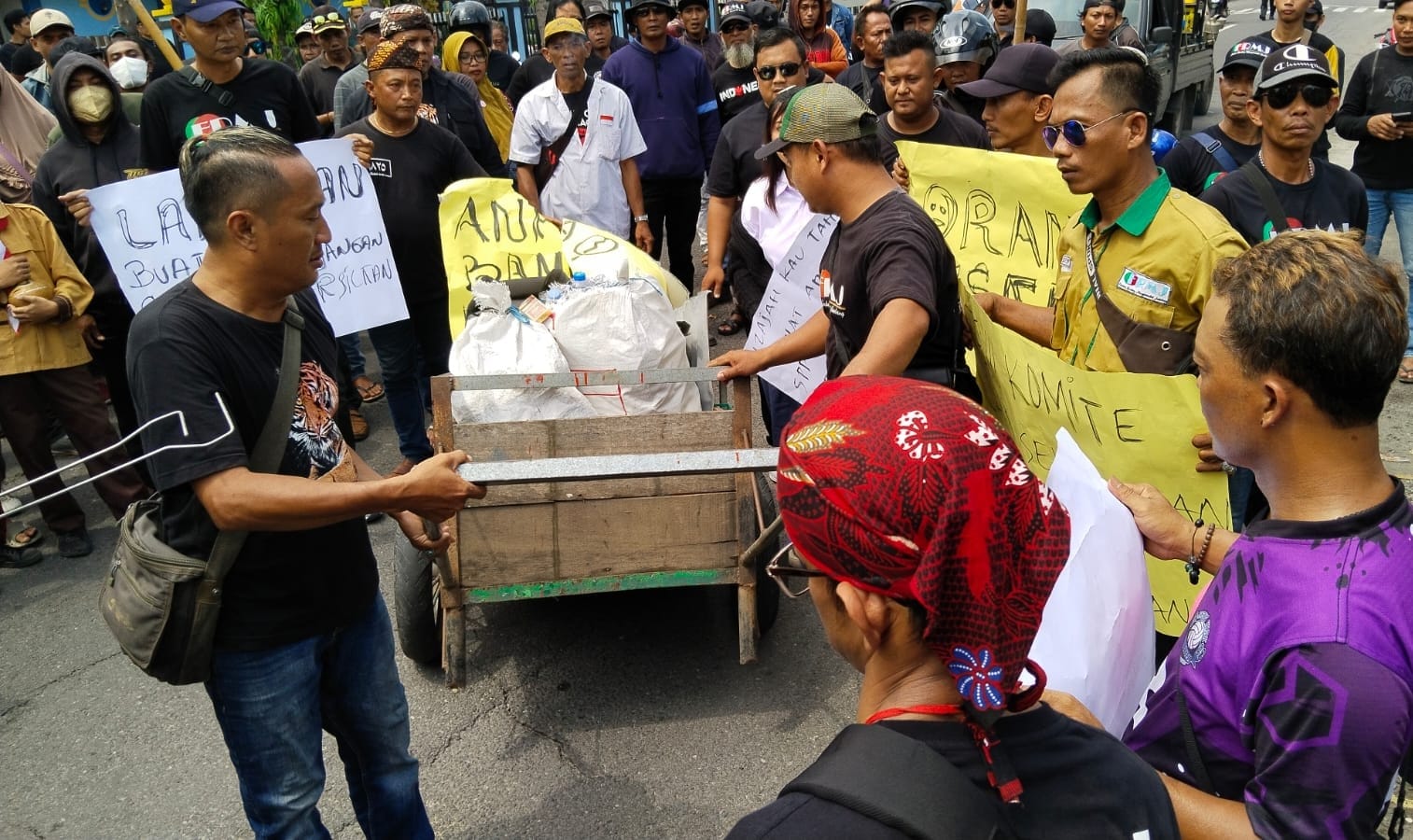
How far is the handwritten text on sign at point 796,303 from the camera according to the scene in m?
3.98

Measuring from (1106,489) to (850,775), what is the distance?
121 cm

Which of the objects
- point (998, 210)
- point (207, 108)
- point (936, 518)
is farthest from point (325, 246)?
point (936, 518)

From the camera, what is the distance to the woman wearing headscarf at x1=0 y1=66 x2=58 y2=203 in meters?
5.81

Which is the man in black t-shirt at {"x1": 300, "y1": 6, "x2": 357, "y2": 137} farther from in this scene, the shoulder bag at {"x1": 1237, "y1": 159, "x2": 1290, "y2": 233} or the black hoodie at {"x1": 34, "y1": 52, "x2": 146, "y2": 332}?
the shoulder bag at {"x1": 1237, "y1": 159, "x2": 1290, "y2": 233}

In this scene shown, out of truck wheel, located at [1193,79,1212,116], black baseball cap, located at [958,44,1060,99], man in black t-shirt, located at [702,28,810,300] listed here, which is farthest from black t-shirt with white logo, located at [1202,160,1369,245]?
truck wheel, located at [1193,79,1212,116]

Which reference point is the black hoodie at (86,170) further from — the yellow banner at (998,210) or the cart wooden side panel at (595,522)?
the yellow banner at (998,210)

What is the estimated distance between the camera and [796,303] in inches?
158

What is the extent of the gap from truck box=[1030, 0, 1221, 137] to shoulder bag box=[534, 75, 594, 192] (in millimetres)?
4943

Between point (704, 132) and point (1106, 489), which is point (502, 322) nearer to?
point (1106, 489)

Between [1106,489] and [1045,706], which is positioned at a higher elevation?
[1045,706]

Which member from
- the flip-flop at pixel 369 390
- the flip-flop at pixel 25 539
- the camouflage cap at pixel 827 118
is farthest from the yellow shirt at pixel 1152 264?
the flip-flop at pixel 369 390

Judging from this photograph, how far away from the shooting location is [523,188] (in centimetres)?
644

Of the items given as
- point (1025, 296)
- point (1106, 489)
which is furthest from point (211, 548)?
point (1025, 296)

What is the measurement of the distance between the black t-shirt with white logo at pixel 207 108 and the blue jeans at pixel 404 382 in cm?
108
